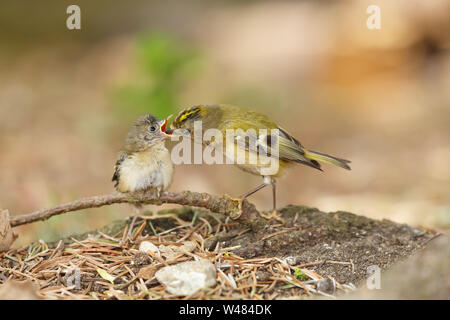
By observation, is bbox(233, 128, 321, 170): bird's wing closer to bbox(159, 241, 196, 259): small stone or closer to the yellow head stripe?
the yellow head stripe

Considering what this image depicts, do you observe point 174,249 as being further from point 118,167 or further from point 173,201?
point 118,167

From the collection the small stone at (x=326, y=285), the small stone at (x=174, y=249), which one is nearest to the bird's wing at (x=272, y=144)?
the small stone at (x=174, y=249)

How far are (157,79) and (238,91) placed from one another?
111 inches

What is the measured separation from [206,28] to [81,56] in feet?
13.1

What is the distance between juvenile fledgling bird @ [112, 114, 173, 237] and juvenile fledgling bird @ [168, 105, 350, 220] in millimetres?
416

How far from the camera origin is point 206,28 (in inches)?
597

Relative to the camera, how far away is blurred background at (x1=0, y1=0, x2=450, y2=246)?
24.2 feet

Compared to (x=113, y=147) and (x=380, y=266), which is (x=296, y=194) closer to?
(x=113, y=147)

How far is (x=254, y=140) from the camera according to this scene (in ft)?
14.7

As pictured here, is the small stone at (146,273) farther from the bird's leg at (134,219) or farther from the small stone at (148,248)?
the bird's leg at (134,219)

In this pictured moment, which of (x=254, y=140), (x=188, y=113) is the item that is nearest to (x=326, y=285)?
(x=254, y=140)

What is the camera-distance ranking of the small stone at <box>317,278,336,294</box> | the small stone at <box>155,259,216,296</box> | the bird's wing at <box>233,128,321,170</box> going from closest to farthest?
the small stone at <box>155,259,216,296</box> → the small stone at <box>317,278,336,294</box> → the bird's wing at <box>233,128,321,170</box>

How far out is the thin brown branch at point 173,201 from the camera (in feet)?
11.2

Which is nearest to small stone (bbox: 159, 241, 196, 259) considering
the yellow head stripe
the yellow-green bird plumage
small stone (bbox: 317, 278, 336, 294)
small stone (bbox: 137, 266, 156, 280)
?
small stone (bbox: 137, 266, 156, 280)
